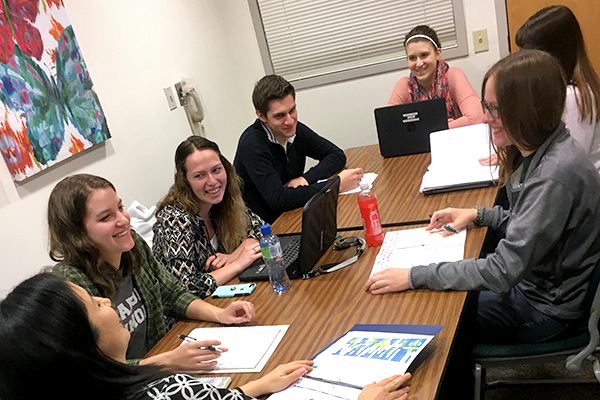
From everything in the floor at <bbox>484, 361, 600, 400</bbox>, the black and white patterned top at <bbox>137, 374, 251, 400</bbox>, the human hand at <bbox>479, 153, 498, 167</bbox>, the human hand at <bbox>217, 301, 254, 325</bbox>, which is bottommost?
the floor at <bbox>484, 361, 600, 400</bbox>

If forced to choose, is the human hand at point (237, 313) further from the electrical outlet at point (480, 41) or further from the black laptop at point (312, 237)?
the electrical outlet at point (480, 41)

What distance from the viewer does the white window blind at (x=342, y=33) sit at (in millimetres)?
3746

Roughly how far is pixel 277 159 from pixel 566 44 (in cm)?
144

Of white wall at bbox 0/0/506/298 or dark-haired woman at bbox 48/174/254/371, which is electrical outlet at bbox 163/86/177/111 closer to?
white wall at bbox 0/0/506/298

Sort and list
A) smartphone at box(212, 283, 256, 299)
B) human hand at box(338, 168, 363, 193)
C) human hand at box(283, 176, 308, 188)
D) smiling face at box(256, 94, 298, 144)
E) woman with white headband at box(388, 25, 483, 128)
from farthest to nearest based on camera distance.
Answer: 1. woman with white headband at box(388, 25, 483, 128)
2. human hand at box(283, 176, 308, 188)
3. smiling face at box(256, 94, 298, 144)
4. human hand at box(338, 168, 363, 193)
5. smartphone at box(212, 283, 256, 299)

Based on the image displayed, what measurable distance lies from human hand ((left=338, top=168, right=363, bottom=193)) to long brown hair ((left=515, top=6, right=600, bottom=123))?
3.07 feet

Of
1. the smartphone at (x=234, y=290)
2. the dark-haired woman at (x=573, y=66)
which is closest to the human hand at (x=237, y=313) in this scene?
the smartphone at (x=234, y=290)

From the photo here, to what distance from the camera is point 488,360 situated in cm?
153

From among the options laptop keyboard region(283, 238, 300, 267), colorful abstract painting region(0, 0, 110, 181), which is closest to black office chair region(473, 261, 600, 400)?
laptop keyboard region(283, 238, 300, 267)

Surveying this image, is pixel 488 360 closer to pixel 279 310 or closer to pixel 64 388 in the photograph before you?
pixel 279 310

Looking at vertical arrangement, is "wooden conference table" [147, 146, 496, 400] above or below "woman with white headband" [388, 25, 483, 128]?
below

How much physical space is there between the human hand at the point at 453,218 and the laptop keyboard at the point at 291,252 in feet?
1.57

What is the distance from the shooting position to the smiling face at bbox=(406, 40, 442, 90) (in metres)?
3.07

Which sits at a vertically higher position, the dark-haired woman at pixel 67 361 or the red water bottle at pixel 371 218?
the dark-haired woman at pixel 67 361
